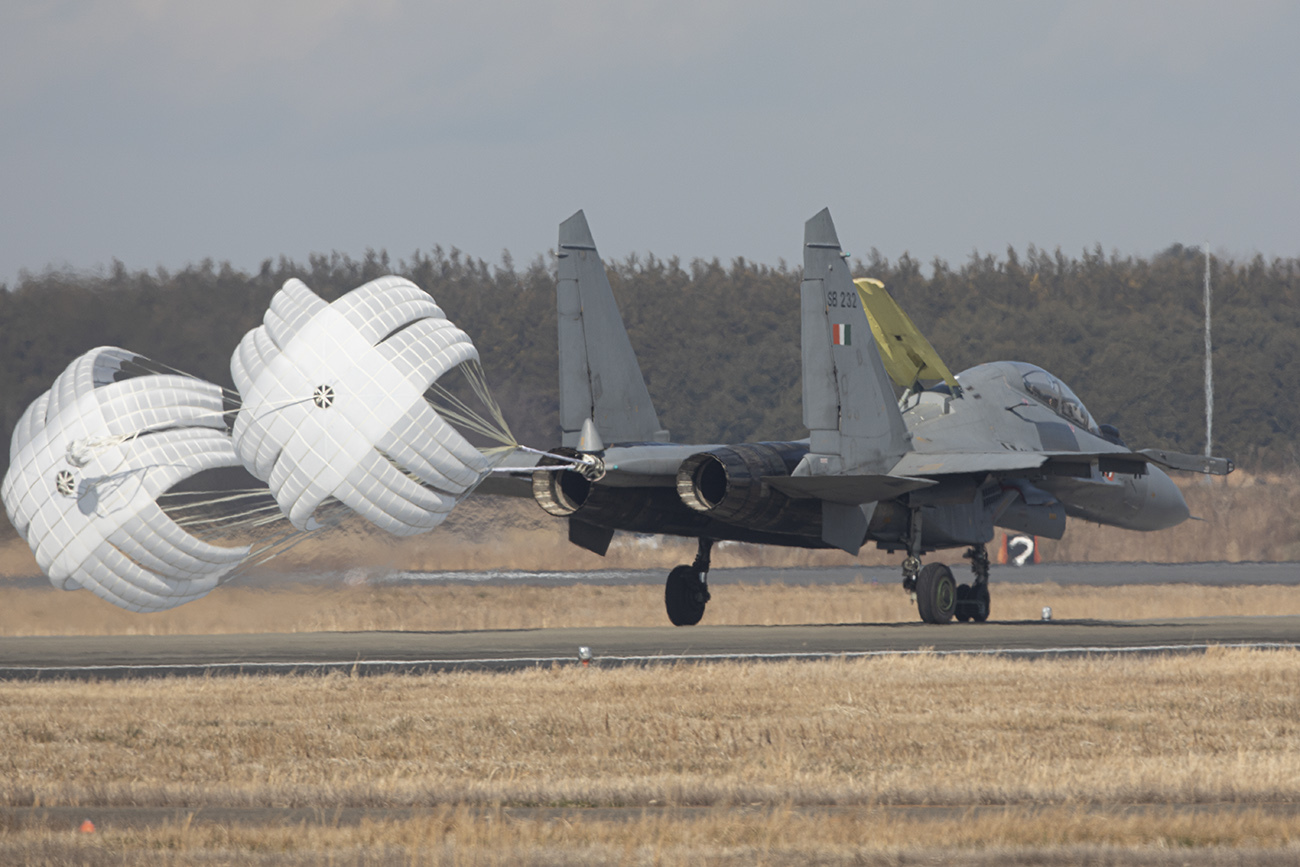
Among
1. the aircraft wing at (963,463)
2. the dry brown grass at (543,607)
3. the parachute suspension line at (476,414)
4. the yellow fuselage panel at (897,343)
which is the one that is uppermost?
the yellow fuselage panel at (897,343)

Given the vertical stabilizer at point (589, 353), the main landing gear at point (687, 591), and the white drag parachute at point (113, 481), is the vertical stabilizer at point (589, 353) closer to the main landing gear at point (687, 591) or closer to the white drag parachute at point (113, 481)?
the main landing gear at point (687, 591)

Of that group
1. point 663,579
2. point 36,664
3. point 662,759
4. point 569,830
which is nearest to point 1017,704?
point 662,759

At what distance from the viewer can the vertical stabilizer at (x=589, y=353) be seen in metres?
26.3

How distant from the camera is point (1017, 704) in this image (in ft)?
48.6

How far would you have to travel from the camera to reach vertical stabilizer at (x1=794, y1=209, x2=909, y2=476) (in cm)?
2447

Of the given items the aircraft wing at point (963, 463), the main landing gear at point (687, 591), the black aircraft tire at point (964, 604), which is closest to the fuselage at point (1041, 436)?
the aircraft wing at point (963, 463)

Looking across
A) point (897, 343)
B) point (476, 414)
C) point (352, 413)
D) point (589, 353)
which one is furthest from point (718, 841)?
point (897, 343)

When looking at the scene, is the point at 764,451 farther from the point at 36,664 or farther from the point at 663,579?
the point at 663,579

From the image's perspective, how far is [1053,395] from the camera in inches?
1109

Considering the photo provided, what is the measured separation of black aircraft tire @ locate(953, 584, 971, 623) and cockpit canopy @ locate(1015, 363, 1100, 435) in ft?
11.3

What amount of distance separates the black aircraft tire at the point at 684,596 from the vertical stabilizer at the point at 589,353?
2629 millimetres

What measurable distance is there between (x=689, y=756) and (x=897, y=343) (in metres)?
16.4

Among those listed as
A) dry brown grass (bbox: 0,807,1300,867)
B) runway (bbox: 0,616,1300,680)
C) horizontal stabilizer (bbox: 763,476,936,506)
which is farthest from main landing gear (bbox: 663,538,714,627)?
dry brown grass (bbox: 0,807,1300,867)

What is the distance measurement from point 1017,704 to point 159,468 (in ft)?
39.8
